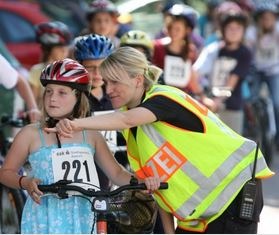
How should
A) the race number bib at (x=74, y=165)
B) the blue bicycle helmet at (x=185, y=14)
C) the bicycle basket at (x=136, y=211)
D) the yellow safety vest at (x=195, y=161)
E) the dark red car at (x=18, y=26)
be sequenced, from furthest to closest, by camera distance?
1. the dark red car at (x=18, y=26)
2. the blue bicycle helmet at (x=185, y=14)
3. the bicycle basket at (x=136, y=211)
4. the race number bib at (x=74, y=165)
5. the yellow safety vest at (x=195, y=161)

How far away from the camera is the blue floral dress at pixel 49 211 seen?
6379 millimetres

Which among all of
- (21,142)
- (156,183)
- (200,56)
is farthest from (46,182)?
(200,56)

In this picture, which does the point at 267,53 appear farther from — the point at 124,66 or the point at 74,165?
the point at 124,66

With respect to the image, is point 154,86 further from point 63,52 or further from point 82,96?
point 63,52

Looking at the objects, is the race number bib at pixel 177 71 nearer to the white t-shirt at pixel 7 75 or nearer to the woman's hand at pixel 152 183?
the white t-shirt at pixel 7 75

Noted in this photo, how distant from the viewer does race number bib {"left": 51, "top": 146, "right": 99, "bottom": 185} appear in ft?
21.0

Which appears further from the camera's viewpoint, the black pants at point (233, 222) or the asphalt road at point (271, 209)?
the asphalt road at point (271, 209)

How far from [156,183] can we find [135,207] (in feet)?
1.72

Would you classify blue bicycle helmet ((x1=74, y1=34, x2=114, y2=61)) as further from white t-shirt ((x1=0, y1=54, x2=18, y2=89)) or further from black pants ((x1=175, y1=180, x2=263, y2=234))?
black pants ((x1=175, y1=180, x2=263, y2=234))

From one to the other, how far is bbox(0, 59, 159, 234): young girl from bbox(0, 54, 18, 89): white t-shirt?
1.69 metres

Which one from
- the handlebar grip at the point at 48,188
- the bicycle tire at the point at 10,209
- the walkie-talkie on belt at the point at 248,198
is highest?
the handlebar grip at the point at 48,188

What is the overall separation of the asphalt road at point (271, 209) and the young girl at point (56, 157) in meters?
3.97

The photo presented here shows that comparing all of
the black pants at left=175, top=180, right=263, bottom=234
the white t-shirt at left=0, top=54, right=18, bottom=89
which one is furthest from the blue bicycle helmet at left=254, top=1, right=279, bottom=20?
the black pants at left=175, top=180, right=263, bottom=234

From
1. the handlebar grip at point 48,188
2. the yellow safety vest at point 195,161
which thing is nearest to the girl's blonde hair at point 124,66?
the yellow safety vest at point 195,161
